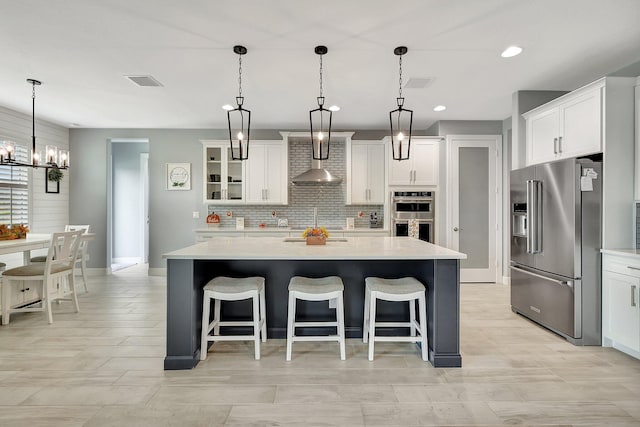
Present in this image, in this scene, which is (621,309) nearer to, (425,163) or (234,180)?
(425,163)

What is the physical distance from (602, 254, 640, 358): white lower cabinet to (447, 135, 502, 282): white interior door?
8.32 ft

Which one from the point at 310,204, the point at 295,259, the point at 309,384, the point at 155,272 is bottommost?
the point at 309,384

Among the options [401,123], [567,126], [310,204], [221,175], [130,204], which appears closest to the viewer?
[567,126]

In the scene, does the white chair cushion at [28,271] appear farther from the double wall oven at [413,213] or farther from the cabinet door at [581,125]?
the cabinet door at [581,125]

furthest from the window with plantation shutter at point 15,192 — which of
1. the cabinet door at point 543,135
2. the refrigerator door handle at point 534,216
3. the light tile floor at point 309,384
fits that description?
the cabinet door at point 543,135

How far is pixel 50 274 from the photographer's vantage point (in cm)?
384

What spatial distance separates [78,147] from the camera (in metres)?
6.32

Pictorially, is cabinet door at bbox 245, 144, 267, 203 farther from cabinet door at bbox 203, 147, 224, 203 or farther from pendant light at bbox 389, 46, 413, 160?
pendant light at bbox 389, 46, 413, 160

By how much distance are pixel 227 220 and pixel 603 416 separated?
18.3 feet

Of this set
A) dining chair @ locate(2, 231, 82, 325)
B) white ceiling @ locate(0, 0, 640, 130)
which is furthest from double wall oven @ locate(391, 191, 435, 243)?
dining chair @ locate(2, 231, 82, 325)

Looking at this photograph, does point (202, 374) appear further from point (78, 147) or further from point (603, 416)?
point (78, 147)

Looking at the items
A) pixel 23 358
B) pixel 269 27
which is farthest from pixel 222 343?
pixel 269 27

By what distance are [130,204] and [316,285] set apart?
262 inches

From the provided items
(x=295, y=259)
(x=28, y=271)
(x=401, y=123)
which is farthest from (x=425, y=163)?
(x=28, y=271)
